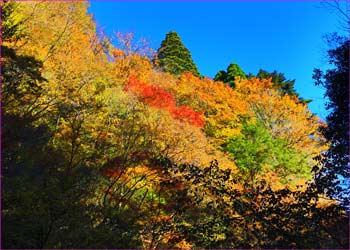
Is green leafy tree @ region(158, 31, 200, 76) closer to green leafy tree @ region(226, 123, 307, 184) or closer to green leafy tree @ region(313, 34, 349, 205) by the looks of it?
green leafy tree @ region(226, 123, 307, 184)

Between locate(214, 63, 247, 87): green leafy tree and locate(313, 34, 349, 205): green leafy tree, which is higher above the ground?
locate(214, 63, 247, 87): green leafy tree

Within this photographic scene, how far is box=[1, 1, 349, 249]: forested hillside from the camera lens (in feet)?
17.4

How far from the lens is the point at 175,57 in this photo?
90.7 ft

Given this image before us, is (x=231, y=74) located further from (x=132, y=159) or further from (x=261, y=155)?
(x=132, y=159)

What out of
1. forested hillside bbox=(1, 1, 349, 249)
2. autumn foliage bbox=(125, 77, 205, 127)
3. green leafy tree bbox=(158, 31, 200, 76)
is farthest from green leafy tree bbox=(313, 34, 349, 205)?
green leafy tree bbox=(158, 31, 200, 76)

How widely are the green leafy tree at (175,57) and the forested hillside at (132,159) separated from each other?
4.87 metres

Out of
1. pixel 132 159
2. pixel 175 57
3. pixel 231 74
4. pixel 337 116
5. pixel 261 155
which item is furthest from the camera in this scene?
pixel 231 74

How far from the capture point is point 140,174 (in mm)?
9555

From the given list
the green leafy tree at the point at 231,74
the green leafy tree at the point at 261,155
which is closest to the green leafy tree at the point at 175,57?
the green leafy tree at the point at 231,74

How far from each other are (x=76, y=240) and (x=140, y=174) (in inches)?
161

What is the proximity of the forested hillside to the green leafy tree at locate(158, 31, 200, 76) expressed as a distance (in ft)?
16.0

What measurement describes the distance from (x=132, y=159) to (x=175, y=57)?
1905cm

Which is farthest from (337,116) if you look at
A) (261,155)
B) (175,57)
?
(175,57)

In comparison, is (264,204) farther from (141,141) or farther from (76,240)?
(141,141)
